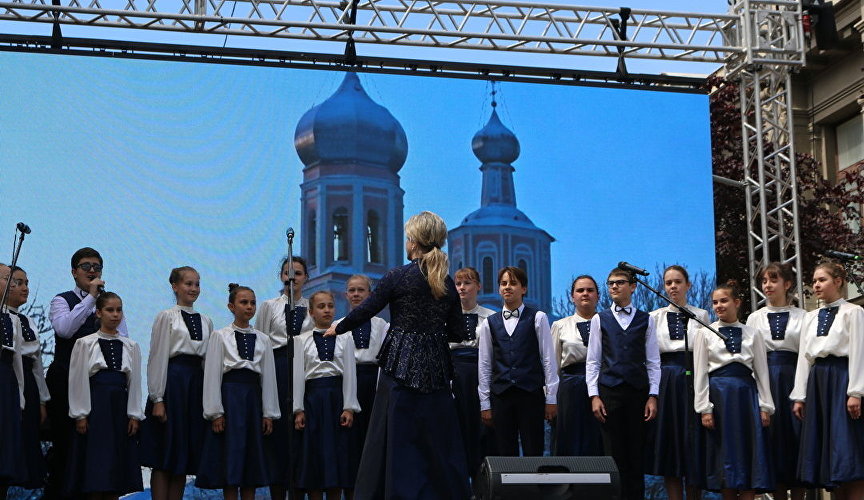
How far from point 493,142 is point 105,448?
4487mm

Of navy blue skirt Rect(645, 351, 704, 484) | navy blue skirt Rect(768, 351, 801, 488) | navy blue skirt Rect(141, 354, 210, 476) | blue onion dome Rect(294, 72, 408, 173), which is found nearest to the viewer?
navy blue skirt Rect(141, 354, 210, 476)

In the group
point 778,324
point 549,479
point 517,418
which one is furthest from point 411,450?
point 778,324

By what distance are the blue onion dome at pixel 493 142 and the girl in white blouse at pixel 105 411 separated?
395 centimetres

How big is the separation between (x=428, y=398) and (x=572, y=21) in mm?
5194

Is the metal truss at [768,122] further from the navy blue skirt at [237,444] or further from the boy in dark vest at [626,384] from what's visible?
the navy blue skirt at [237,444]

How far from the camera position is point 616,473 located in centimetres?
541

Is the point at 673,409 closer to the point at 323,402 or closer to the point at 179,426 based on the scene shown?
the point at 323,402

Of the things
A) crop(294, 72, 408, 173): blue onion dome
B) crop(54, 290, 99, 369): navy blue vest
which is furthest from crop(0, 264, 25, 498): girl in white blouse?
crop(294, 72, 408, 173): blue onion dome

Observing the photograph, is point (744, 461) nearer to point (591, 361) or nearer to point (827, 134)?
point (591, 361)

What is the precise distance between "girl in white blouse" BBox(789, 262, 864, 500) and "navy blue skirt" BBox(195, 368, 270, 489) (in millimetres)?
3058

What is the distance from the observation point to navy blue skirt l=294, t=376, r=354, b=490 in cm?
742

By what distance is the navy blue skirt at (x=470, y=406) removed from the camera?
25.4ft

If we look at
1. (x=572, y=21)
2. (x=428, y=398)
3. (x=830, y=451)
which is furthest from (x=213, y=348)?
(x=572, y=21)

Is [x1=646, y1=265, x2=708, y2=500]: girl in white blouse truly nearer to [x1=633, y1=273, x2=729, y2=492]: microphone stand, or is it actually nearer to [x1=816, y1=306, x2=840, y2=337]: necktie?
[x1=633, y1=273, x2=729, y2=492]: microphone stand
